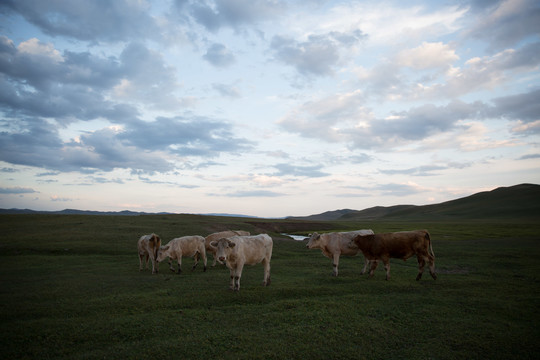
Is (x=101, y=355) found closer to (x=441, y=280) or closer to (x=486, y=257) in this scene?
(x=441, y=280)

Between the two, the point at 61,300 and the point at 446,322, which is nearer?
the point at 446,322

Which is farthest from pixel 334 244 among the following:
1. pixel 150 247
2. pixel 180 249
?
pixel 150 247

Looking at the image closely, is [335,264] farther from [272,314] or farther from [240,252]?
[272,314]

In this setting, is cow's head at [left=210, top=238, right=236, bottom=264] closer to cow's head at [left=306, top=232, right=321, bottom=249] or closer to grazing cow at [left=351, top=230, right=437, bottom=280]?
cow's head at [left=306, top=232, right=321, bottom=249]

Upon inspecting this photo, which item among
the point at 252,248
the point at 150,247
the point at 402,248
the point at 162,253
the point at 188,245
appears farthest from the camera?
the point at 188,245

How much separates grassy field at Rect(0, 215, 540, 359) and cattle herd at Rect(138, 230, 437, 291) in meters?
0.87

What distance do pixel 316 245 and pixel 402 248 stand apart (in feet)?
14.4

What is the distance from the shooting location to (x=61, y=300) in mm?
10438

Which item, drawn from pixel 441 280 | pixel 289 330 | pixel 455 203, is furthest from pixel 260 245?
pixel 455 203

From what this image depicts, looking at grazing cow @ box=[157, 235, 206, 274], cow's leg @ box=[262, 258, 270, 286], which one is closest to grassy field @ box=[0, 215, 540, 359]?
cow's leg @ box=[262, 258, 270, 286]

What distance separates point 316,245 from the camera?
51.8 ft

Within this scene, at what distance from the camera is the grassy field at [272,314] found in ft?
21.6

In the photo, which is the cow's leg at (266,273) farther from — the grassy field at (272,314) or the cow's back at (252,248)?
the grassy field at (272,314)

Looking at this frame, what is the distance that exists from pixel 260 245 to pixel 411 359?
7.60 meters
